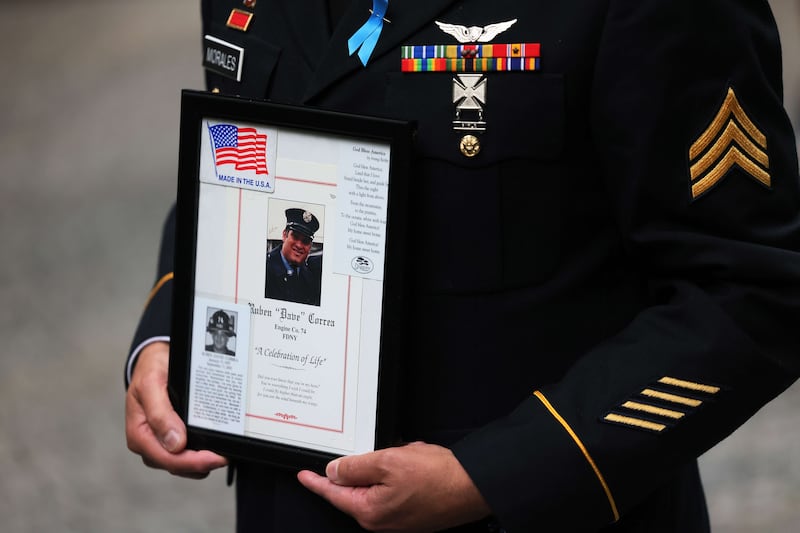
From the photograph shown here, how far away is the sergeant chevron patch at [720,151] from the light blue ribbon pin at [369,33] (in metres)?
0.44

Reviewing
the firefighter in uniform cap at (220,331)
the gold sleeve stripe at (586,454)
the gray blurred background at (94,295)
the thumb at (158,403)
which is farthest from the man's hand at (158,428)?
the gray blurred background at (94,295)

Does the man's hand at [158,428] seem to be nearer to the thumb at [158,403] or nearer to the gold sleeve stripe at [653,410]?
the thumb at [158,403]

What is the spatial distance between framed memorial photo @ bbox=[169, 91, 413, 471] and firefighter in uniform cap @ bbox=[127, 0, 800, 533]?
6cm

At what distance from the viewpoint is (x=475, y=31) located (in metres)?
1.51

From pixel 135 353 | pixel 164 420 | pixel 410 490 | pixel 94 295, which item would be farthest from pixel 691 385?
pixel 94 295

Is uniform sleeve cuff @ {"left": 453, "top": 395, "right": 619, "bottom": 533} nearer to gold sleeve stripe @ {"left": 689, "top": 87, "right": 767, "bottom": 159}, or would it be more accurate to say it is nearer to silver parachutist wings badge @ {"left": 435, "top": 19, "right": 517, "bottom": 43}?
gold sleeve stripe @ {"left": 689, "top": 87, "right": 767, "bottom": 159}

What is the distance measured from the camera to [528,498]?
1458 millimetres

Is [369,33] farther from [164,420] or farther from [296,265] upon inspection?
[164,420]

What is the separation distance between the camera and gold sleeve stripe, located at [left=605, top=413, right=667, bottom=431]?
1457mm

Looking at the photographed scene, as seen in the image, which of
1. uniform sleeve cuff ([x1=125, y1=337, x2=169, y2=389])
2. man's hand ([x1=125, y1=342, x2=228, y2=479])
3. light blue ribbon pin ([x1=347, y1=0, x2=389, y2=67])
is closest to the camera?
light blue ribbon pin ([x1=347, y1=0, x2=389, y2=67])

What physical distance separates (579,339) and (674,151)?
299 millimetres

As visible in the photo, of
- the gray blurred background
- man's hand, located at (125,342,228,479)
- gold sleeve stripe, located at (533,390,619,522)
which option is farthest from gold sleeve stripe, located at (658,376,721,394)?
the gray blurred background

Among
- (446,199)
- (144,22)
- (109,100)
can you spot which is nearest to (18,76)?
(109,100)

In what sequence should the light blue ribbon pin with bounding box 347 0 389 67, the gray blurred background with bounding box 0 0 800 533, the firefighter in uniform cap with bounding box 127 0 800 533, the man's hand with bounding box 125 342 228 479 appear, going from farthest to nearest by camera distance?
1. the gray blurred background with bounding box 0 0 800 533
2. the man's hand with bounding box 125 342 228 479
3. the light blue ribbon pin with bounding box 347 0 389 67
4. the firefighter in uniform cap with bounding box 127 0 800 533
